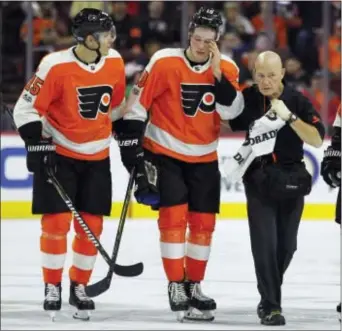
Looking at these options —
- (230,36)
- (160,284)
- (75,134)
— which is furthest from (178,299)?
(230,36)

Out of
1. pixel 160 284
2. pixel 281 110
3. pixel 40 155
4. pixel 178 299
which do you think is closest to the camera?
pixel 281 110

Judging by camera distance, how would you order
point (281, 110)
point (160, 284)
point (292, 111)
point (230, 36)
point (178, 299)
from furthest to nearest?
1. point (230, 36)
2. point (160, 284)
3. point (178, 299)
4. point (292, 111)
5. point (281, 110)

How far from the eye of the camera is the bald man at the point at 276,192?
558cm

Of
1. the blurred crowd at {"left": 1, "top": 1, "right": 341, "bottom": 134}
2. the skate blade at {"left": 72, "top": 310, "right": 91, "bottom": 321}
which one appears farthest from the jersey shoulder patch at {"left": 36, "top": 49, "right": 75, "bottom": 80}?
the blurred crowd at {"left": 1, "top": 1, "right": 341, "bottom": 134}

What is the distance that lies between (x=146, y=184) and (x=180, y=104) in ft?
1.05

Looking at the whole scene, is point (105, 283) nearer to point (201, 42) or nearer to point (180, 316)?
point (180, 316)

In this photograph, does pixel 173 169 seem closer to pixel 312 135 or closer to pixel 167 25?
pixel 312 135

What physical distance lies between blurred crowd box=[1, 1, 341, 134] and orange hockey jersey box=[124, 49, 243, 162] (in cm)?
454

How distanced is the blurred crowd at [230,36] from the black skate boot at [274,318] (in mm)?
4840

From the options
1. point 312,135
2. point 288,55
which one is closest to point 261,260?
point 312,135

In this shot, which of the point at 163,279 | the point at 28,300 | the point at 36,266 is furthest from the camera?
the point at 36,266

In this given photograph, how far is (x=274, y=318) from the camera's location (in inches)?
221

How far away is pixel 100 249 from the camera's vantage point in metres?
5.77

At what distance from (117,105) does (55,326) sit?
86cm
